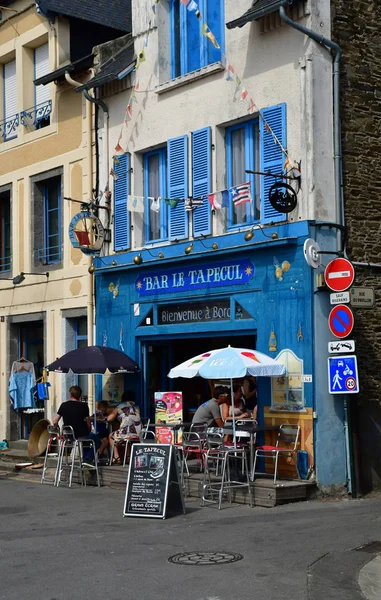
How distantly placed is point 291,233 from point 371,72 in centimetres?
291

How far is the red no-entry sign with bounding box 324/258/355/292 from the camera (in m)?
13.2

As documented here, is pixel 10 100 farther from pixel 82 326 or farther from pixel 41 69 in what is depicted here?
pixel 82 326

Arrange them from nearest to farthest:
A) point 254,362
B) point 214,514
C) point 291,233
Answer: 1. point 214,514
2. point 254,362
3. point 291,233

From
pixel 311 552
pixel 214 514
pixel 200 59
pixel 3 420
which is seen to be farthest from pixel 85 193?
pixel 311 552

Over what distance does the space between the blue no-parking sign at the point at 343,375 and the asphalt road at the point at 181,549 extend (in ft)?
5.04

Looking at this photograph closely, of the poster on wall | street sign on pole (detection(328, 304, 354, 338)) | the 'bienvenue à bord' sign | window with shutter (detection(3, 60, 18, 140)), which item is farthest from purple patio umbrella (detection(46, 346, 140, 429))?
window with shutter (detection(3, 60, 18, 140))

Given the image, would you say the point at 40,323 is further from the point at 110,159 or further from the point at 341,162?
the point at 341,162

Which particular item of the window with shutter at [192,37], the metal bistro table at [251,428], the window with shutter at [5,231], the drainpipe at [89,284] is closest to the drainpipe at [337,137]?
the window with shutter at [192,37]

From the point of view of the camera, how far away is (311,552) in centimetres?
959

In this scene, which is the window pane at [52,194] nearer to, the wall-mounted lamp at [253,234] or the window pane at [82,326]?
the window pane at [82,326]

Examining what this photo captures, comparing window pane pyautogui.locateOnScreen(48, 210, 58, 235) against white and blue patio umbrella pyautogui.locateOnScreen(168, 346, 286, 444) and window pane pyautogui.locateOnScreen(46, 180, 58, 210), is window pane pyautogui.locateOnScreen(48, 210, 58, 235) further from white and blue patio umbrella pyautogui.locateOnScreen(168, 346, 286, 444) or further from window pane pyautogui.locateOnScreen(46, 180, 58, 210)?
white and blue patio umbrella pyautogui.locateOnScreen(168, 346, 286, 444)

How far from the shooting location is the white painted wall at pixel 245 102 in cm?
1383

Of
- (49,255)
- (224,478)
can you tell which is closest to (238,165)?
(224,478)

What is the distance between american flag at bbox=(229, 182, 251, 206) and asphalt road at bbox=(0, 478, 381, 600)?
4.69 meters
